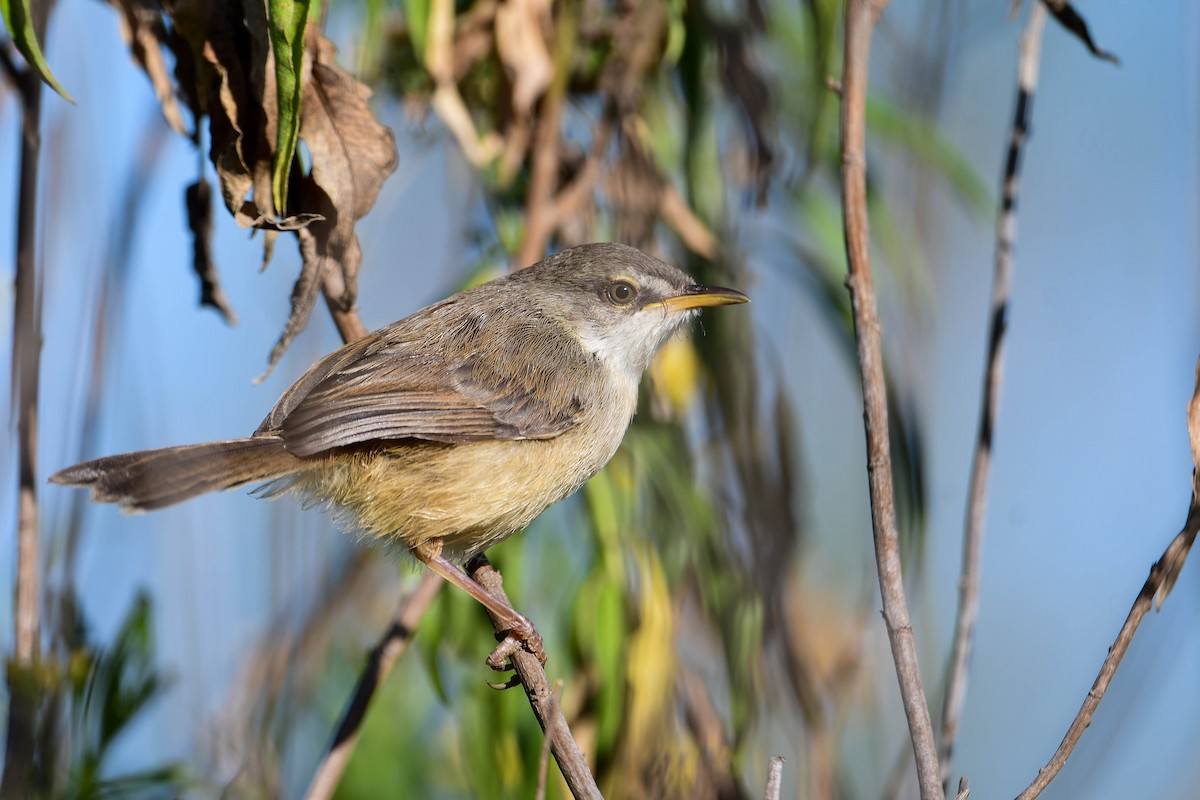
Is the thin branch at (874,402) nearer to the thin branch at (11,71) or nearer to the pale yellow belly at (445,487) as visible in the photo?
the pale yellow belly at (445,487)

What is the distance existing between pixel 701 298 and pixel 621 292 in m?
0.28

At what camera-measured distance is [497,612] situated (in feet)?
9.94

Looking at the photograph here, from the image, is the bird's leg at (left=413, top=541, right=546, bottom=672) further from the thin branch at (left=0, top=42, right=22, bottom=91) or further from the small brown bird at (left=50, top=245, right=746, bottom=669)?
the thin branch at (left=0, top=42, right=22, bottom=91)

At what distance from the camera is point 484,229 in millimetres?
4137

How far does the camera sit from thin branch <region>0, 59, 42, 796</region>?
8.13 feet

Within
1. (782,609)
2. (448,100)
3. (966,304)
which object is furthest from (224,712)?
(966,304)

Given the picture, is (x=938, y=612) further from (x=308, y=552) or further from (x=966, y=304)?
(x=308, y=552)

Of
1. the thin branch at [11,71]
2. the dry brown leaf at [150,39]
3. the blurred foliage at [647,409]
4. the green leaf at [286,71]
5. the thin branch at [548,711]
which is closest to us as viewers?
the thin branch at [548,711]

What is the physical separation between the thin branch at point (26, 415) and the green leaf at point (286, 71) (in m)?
0.67

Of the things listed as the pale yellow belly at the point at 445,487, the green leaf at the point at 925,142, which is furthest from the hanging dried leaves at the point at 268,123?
the green leaf at the point at 925,142

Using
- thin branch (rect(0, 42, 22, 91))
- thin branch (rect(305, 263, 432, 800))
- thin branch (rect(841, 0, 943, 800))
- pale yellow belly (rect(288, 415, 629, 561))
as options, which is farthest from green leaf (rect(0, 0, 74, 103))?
thin branch (rect(841, 0, 943, 800))

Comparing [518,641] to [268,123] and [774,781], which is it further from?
[268,123]

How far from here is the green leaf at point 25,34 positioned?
2213 mm

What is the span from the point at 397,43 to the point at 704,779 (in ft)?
8.78
